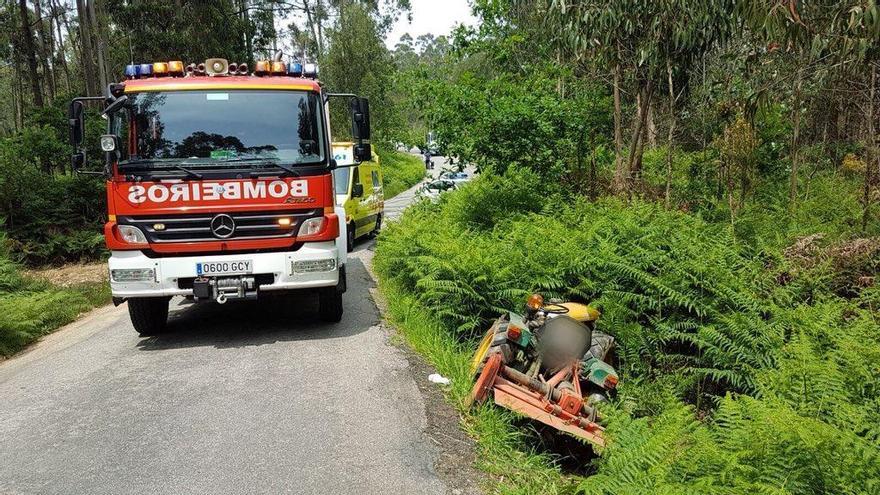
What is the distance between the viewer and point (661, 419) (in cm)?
520

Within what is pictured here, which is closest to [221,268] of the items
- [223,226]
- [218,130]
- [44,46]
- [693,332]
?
[223,226]

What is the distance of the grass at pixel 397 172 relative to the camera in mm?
34416

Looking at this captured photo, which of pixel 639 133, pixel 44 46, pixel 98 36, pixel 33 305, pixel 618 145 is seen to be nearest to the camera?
pixel 33 305

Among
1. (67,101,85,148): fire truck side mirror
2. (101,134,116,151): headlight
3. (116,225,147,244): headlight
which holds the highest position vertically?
(67,101,85,148): fire truck side mirror

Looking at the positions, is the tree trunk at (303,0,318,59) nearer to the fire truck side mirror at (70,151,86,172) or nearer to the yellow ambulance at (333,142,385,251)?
the yellow ambulance at (333,142,385,251)

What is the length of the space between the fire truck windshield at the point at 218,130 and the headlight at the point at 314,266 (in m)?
1.08

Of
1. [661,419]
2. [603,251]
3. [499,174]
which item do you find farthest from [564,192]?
[661,419]

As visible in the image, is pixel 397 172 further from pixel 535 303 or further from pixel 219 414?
pixel 219 414

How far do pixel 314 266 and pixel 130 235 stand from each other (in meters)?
1.93

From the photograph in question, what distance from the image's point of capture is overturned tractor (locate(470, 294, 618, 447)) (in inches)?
188

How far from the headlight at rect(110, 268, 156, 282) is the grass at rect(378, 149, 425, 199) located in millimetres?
25441

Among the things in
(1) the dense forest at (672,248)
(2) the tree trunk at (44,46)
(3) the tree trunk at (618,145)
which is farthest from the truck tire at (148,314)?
(2) the tree trunk at (44,46)

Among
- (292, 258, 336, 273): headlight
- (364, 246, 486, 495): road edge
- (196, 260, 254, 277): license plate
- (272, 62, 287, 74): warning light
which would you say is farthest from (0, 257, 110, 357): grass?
(364, 246, 486, 495): road edge

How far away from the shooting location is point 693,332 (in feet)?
21.6
